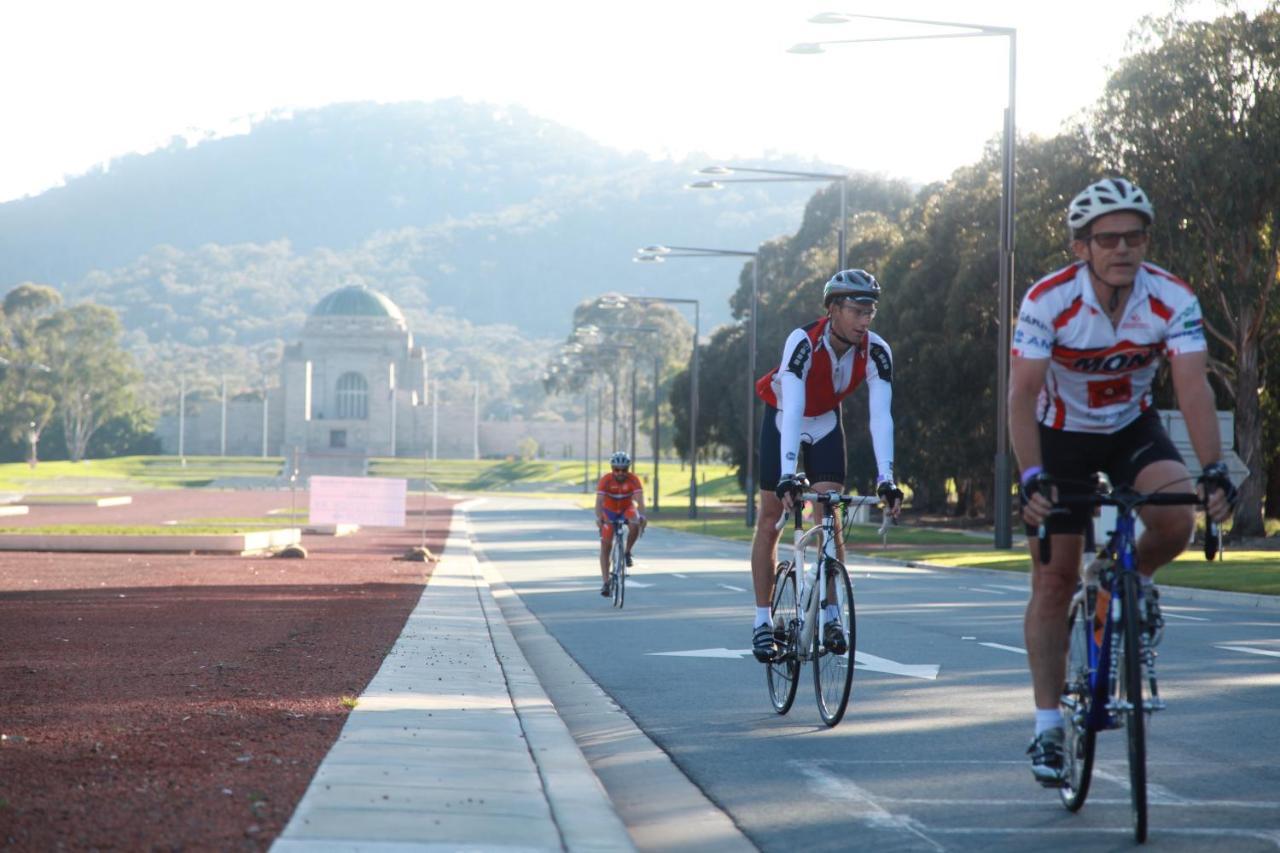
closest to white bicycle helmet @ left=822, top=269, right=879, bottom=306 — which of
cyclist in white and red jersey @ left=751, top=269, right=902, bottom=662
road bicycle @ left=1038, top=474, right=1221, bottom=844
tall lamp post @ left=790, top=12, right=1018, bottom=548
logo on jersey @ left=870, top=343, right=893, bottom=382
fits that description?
cyclist in white and red jersey @ left=751, top=269, right=902, bottom=662

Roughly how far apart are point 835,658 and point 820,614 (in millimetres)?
261

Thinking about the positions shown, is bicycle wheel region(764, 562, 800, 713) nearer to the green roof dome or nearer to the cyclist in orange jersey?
the cyclist in orange jersey

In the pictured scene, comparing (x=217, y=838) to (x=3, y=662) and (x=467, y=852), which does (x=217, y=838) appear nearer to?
(x=467, y=852)

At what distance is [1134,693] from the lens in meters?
5.70

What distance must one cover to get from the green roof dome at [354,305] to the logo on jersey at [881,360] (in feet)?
509

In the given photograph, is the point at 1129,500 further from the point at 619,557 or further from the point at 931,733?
the point at 619,557

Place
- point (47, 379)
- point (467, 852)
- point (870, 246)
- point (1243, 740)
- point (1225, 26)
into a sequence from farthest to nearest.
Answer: point (47, 379), point (870, 246), point (1225, 26), point (1243, 740), point (467, 852)

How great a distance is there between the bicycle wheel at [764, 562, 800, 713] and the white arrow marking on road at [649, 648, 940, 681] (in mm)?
2143

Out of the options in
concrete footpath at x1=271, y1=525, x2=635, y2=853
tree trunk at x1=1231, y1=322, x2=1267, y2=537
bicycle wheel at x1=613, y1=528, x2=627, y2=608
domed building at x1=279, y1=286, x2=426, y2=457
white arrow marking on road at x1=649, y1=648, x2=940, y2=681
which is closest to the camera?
concrete footpath at x1=271, y1=525, x2=635, y2=853

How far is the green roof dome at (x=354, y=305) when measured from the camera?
162500 millimetres

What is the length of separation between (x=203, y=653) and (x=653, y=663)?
124 inches

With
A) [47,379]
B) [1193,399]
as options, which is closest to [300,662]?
[1193,399]

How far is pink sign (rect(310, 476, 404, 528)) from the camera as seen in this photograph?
3194 cm

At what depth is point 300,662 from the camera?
11625mm
